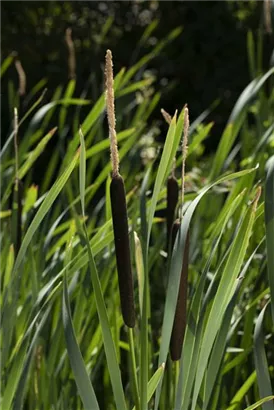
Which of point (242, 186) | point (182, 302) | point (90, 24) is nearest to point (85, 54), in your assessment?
point (90, 24)

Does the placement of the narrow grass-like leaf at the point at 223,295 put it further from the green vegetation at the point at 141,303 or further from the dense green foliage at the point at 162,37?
the dense green foliage at the point at 162,37

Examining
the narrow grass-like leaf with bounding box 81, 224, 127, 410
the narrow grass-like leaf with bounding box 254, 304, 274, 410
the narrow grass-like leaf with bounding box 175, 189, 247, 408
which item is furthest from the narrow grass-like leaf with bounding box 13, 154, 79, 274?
the narrow grass-like leaf with bounding box 254, 304, 274, 410

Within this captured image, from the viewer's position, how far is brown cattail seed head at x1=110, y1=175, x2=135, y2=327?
3.72ft

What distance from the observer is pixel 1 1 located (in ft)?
19.2

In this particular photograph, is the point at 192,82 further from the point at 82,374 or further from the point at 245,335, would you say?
the point at 82,374

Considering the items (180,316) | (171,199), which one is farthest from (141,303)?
(171,199)

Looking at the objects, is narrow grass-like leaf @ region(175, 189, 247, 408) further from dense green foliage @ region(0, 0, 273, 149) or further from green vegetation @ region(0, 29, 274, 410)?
dense green foliage @ region(0, 0, 273, 149)

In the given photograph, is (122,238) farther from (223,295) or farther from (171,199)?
(171,199)

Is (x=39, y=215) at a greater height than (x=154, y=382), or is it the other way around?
(x=39, y=215)

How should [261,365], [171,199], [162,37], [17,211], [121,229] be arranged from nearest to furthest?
[121,229] → [261,365] → [171,199] → [17,211] → [162,37]

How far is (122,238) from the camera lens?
114 cm

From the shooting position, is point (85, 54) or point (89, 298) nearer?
point (89, 298)

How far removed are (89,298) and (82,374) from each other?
689 mm

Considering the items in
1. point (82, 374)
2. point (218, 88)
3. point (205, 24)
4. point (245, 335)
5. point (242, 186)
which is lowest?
point (245, 335)
